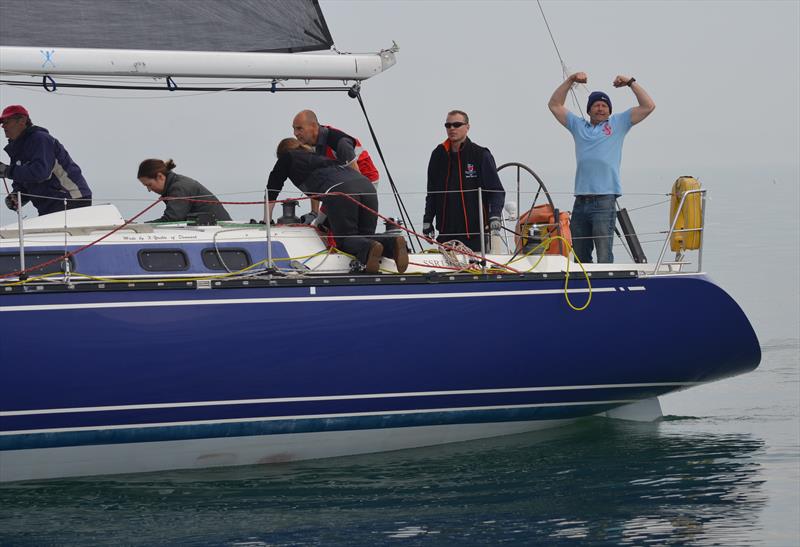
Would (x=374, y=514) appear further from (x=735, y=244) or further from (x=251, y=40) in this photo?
(x=735, y=244)

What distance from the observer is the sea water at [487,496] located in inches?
261

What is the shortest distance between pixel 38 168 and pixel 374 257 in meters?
2.39

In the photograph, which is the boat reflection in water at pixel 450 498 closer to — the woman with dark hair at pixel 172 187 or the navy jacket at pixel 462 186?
the navy jacket at pixel 462 186

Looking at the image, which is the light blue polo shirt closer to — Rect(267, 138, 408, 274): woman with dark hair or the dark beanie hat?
the dark beanie hat

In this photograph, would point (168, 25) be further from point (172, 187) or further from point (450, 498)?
point (450, 498)

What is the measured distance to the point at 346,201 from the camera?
8.17 metres

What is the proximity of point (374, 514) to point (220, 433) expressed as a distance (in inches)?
48.5

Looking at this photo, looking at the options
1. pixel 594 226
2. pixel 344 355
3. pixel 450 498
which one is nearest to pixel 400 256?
pixel 344 355

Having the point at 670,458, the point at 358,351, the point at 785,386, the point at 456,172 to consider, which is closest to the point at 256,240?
the point at 358,351

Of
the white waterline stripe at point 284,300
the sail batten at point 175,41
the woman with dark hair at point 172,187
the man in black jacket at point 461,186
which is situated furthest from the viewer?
the man in black jacket at point 461,186

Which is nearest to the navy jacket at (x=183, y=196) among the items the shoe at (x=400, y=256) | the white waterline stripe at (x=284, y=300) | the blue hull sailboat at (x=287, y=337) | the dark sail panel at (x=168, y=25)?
the blue hull sailboat at (x=287, y=337)

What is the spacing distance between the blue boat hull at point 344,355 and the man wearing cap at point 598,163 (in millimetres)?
698

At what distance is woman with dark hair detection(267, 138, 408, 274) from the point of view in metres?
8.11

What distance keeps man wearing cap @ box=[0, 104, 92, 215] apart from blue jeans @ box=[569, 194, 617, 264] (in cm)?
353
